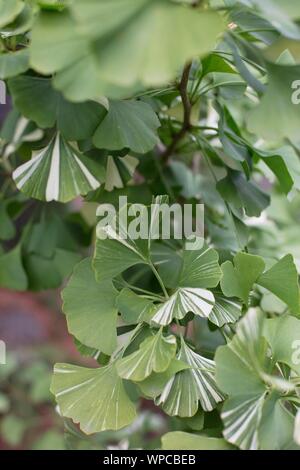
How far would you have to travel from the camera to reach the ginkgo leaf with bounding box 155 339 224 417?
358 mm

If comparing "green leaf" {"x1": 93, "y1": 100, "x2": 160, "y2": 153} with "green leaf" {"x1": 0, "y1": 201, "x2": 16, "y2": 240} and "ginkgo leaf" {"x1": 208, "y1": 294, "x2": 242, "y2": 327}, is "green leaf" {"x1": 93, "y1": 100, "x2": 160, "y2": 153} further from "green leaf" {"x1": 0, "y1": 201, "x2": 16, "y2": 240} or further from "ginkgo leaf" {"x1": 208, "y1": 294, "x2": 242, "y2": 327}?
"green leaf" {"x1": 0, "y1": 201, "x2": 16, "y2": 240}

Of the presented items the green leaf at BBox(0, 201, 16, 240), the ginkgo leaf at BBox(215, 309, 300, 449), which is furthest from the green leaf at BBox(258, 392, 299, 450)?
the green leaf at BBox(0, 201, 16, 240)

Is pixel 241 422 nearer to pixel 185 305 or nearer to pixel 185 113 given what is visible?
pixel 185 305

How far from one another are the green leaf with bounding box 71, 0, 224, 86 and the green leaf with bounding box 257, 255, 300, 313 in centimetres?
17

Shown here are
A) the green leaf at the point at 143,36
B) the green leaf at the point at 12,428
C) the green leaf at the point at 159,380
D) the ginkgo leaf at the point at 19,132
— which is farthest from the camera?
the green leaf at the point at 12,428

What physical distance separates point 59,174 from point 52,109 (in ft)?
0.14

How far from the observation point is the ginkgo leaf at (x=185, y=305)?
14.1 inches

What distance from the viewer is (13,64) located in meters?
0.34

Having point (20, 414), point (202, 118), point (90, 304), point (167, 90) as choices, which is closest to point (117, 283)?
point (90, 304)

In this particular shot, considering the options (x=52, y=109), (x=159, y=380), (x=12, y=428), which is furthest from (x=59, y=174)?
(x=12, y=428)

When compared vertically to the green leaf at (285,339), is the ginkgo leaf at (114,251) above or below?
above

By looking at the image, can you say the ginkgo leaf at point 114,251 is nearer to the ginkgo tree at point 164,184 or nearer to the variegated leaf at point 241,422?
the ginkgo tree at point 164,184

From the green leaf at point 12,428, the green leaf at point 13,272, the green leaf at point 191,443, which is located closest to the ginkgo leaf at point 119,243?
the green leaf at point 191,443

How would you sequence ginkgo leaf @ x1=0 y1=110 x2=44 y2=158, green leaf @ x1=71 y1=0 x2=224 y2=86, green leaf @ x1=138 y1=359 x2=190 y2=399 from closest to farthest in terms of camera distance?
green leaf @ x1=71 y1=0 x2=224 y2=86, green leaf @ x1=138 y1=359 x2=190 y2=399, ginkgo leaf @ x1=0 y1=110 x2=44 y2=158
